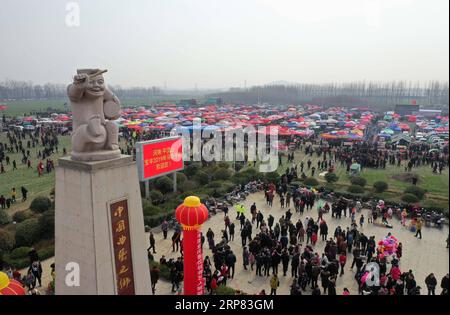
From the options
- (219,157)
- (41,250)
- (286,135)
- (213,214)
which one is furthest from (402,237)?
(286,135)

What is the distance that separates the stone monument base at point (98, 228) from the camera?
5430mm

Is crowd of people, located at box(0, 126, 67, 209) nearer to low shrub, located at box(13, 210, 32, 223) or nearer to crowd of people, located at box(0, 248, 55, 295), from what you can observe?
low shrub, located at box(13, 210, 32, 223)

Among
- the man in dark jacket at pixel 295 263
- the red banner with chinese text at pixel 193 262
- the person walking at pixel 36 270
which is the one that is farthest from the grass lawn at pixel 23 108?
the man in dark jacket at pixel 295 263


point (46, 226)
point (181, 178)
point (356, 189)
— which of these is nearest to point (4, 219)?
point (46, 226)

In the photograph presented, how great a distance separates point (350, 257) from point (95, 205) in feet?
30.0

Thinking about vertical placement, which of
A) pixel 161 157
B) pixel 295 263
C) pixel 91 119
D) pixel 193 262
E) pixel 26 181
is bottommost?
pixel 26 181

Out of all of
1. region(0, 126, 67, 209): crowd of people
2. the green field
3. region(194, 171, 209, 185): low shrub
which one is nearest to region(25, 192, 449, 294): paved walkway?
region(194, 171, 209, 185): low shrub

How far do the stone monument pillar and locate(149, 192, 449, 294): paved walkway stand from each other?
13.6 feet

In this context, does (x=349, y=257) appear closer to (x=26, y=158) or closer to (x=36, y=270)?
(x=36, y=270)

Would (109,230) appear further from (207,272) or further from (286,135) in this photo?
(286,135)

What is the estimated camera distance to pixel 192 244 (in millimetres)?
8273

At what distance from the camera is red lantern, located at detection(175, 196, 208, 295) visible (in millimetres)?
8195

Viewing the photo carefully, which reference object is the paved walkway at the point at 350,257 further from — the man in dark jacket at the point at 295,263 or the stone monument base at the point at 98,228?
the stone monument base at the point at 98,228

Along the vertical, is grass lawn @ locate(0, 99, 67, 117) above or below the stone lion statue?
below
